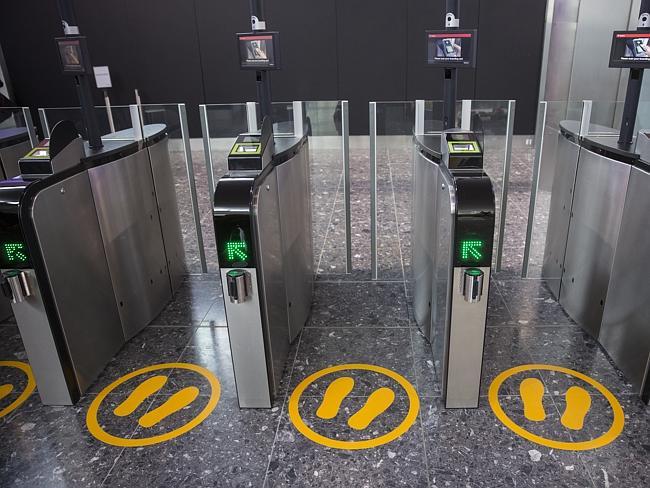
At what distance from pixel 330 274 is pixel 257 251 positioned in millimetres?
1813

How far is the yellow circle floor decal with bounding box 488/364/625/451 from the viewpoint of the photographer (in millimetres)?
2287

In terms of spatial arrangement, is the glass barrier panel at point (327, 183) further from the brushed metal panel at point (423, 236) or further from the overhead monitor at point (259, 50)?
the brushed metal panel at point (423, 236)

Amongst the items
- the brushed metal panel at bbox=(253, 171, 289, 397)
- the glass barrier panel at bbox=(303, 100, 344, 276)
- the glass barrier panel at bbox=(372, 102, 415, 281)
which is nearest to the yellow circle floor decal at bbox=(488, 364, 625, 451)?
the brushed metal panel at bbox=(253, 171, 289, 397)

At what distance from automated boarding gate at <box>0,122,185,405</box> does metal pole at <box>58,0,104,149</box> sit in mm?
89

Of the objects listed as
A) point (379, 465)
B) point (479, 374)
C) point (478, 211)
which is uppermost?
point (478, 211)

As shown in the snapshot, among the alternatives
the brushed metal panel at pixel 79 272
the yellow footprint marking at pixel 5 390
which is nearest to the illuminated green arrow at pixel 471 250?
the brushed metal panel at pixel 79 272

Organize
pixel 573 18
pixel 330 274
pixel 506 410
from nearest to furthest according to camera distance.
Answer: pixel 506 410 < pixel 330 274 < pixel 573 18

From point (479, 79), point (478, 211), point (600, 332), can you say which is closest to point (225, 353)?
point (478, 211)

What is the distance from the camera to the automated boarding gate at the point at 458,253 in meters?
2.18

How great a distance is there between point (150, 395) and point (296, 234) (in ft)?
4.16

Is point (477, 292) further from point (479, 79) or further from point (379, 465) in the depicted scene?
point (479, 79)

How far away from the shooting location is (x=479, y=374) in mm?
2461

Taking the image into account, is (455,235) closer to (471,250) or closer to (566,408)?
(471,250)

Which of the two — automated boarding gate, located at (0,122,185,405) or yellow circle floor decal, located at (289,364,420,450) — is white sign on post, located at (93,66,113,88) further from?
yellow circle floor decal, located at (289,364,420,450)
